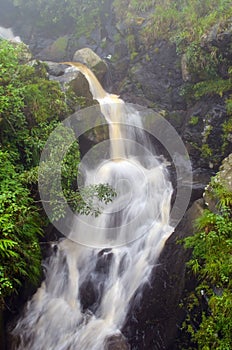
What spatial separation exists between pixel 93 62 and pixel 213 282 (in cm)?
1048

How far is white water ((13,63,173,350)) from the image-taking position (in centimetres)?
617

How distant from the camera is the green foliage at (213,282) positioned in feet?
15.4

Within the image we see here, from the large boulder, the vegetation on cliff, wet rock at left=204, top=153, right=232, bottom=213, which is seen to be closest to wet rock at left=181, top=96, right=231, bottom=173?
wet rock at left=204, top=153, right=232, bottom=213

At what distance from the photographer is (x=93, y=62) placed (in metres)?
13.2

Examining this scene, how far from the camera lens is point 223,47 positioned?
32.6ft

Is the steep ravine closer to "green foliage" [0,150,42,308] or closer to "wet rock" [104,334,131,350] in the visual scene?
"wet rock" [104,334,131,350]

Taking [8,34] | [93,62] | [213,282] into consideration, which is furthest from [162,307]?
[8,34]

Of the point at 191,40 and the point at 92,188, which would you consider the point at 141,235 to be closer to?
the point at 92,188

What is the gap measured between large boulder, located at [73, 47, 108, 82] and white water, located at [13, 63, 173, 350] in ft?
13.7

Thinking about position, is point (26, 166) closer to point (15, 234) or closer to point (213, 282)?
point (15, 234)

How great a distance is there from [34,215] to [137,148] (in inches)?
197

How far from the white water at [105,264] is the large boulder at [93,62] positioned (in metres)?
4.17

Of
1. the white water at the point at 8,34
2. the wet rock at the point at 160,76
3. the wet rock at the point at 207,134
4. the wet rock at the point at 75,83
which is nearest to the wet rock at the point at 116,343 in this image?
the wet rock at the point at 207,134

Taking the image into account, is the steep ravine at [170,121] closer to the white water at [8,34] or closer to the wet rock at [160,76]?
the wet rock at [160,76]
